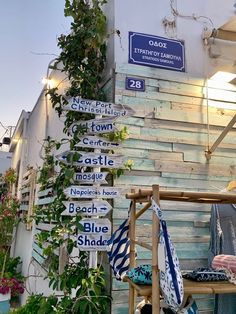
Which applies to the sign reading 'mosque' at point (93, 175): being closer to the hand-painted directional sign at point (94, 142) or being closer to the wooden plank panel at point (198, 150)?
the hand-painted directional sign at point (94, 142)

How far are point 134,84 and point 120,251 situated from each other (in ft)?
4.25

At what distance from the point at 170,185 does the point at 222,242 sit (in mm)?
565

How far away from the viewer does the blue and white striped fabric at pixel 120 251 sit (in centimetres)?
180

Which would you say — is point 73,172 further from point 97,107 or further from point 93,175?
point 97,107

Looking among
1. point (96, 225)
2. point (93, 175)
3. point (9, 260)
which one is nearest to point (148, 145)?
point (93, 175)

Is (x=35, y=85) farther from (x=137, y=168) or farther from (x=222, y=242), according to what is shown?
(x=222, y=242)

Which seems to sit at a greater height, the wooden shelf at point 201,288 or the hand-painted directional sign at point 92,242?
the hand-painted directional sign at point 92,242

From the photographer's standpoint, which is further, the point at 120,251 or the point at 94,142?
the point at 94,142

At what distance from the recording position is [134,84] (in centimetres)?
238

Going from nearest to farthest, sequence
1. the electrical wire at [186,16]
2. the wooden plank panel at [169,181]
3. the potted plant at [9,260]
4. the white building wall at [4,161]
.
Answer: the wooden plank panel at [169,181]
the electrical wire at [186,16]
the potted plant at [9,260]
the white building wall at [4,161]

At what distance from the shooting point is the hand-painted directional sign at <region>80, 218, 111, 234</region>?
2.01 metres

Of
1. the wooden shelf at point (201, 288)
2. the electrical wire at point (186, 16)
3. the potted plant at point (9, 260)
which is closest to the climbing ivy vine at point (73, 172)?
the wooden shelf at point (201, 288)

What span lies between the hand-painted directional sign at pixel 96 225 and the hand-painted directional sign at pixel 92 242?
0.03 metres

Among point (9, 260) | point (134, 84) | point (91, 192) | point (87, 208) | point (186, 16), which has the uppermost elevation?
point (186, 16)
